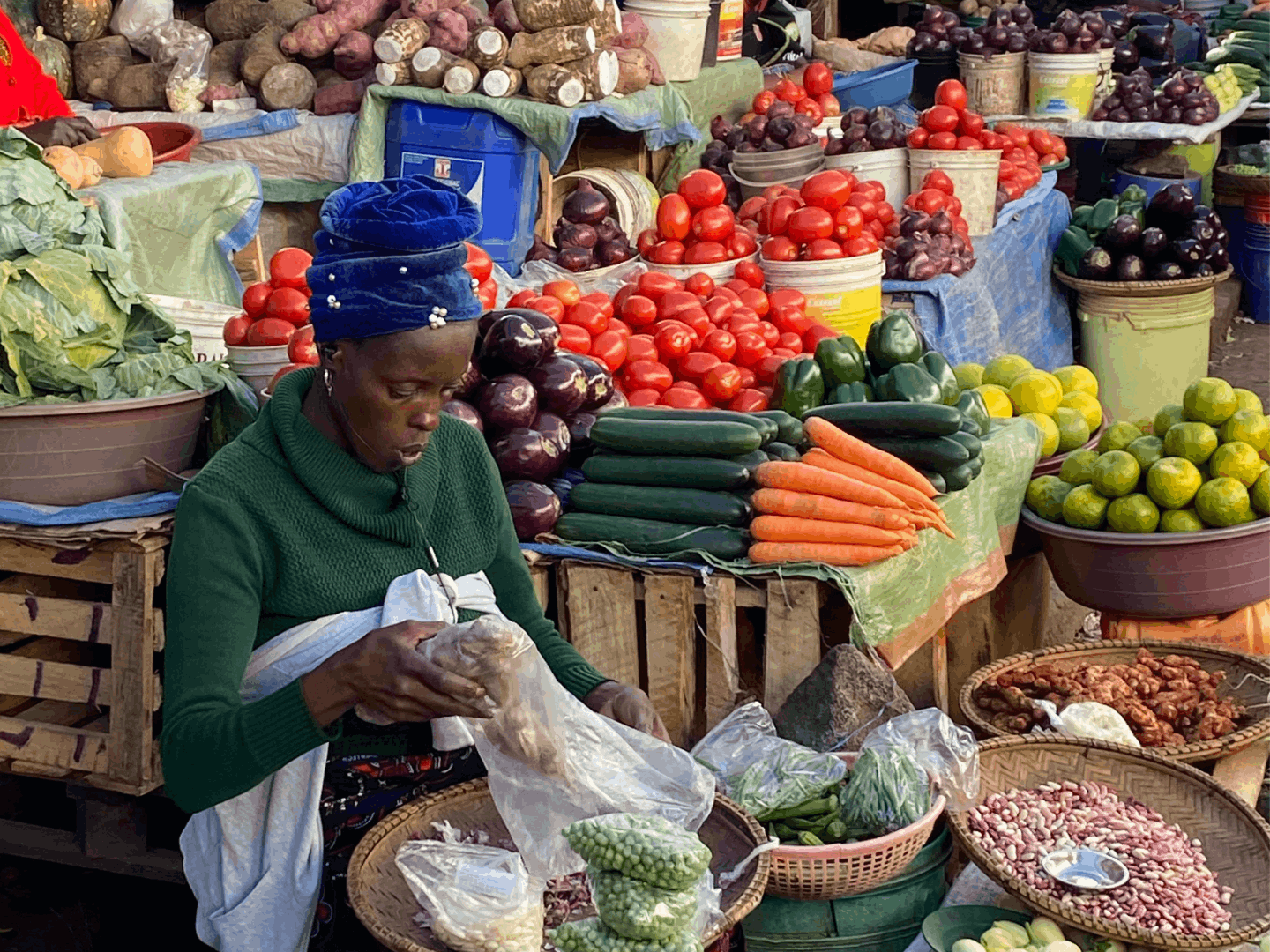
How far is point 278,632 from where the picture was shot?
2332mm

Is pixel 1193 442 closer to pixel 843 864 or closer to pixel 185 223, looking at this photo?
pixel 843 864

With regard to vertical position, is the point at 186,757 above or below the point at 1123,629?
above

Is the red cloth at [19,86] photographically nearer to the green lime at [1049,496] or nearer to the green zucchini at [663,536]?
the green zucchini at [663,536]

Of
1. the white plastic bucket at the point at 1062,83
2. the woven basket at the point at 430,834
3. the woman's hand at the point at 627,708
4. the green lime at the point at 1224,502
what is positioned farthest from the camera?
the white plastic bucket at the point at 1062,83

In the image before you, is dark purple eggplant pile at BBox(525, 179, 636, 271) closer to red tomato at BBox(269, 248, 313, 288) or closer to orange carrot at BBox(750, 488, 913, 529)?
red tomato at BBox(269, 248, 313, 288)

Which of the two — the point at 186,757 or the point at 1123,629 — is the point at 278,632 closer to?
the point at 186,757

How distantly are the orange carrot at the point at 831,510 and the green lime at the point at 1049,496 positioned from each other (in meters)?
0.86

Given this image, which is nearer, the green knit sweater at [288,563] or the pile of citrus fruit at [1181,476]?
the green knit sweater at [288,563]

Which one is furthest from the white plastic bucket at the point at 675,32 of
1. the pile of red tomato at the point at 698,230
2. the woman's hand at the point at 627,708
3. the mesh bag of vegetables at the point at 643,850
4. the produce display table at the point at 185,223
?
the mesh bag of vegetables at the point at 643,850

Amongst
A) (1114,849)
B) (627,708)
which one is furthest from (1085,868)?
(627,708)

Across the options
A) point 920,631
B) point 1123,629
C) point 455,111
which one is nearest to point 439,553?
point 920,631

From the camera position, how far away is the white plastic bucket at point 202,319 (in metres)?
4.27

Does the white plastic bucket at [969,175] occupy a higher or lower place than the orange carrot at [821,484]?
higher

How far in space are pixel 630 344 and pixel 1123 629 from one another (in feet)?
5.52
